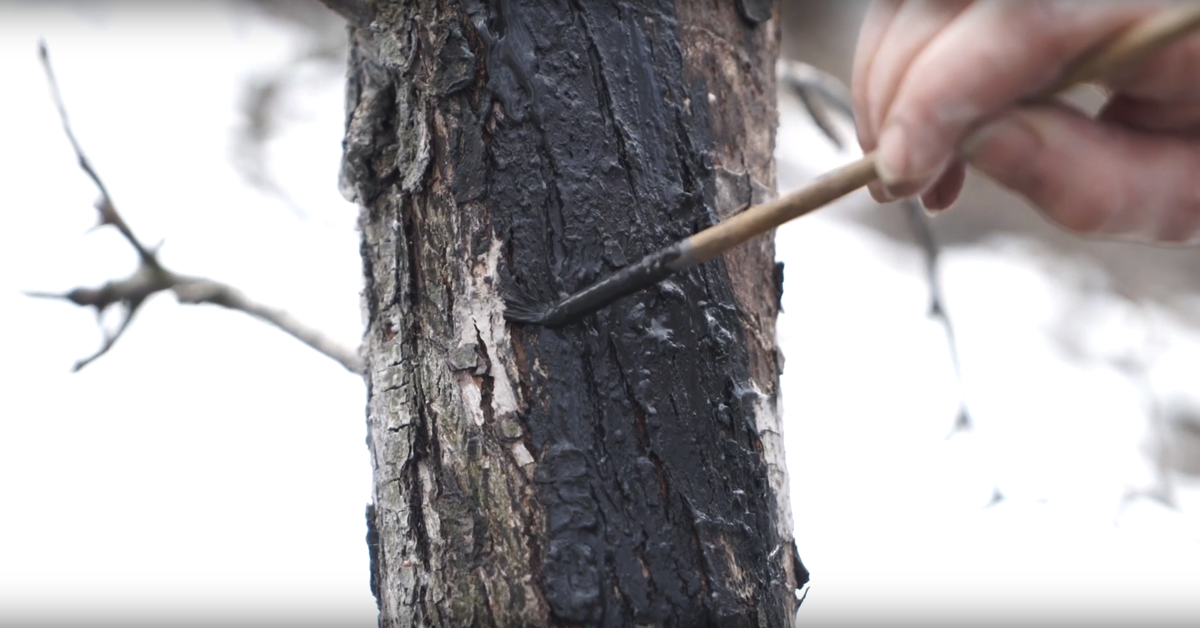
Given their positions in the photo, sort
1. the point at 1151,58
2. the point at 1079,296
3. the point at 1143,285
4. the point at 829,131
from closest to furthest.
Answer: the point at 1151,58 → the point at 829,131 → the point at 1143,285 → the point at 1079,296

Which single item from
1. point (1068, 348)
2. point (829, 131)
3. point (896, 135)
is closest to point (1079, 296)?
point (1068, 348)

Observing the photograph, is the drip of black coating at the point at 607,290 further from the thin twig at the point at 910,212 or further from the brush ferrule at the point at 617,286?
the thin twig at the point at 910,212

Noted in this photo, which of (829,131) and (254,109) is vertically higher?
(254,109)

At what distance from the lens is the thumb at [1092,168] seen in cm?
45

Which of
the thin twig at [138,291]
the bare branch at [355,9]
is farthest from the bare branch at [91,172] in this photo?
the bare branch at [355,9]

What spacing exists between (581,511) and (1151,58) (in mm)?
421

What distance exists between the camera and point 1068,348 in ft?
12.7

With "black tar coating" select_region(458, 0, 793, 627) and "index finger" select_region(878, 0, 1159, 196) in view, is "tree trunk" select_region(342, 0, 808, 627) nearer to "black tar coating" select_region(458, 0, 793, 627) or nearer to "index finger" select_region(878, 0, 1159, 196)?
"black tar coating" select_region(458, 0, 793, 627)

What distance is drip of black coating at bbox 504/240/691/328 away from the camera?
0.59 metres

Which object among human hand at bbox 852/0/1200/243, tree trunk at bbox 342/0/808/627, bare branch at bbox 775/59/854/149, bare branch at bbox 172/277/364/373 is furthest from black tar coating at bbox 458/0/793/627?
bare branch at bbox 775/59/854/149

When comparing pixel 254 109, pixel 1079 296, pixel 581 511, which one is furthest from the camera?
pixel 1079 296

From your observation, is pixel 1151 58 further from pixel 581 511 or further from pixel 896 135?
pixel 581 511

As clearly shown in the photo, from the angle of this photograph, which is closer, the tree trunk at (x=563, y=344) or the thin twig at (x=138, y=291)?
the tree trunk at (x=563, y=344)

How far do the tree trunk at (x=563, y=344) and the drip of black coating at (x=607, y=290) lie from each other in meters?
0.01
